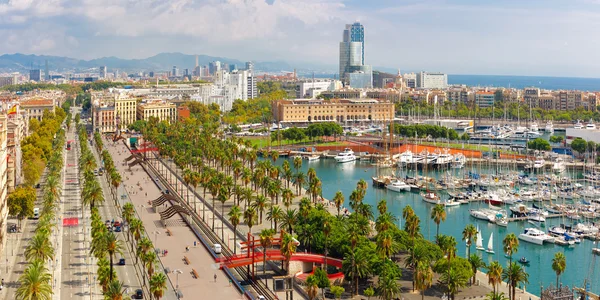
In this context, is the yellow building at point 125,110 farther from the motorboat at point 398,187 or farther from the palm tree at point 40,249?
the palm tree at point 40,249

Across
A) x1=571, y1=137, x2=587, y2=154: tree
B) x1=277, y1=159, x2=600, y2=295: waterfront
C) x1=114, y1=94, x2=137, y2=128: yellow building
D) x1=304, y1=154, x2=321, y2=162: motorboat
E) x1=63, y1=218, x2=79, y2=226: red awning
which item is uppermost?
x1=114, y1=94, x2=137, y2=128: yellow building

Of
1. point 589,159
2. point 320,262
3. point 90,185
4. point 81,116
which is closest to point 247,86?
point 81,116

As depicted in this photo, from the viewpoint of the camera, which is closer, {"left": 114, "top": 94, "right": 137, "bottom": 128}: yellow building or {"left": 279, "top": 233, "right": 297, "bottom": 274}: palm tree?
{"left": 279, "top": 233, "right": 297, "bottom": 274}: palm tree

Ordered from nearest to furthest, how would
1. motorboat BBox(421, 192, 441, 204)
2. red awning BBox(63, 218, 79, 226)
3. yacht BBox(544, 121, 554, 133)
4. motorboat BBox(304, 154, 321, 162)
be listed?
red awning BBox(63, 218, 79, 226), motorboat BBox(421, 192, 441, 204), motorboat BBox(304, 154, 321, 162), yacht BBox(544, 121, 554, 133)

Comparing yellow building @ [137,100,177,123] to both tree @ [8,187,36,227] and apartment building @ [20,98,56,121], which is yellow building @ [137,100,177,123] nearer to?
apartment building @ [20,98,56,121]

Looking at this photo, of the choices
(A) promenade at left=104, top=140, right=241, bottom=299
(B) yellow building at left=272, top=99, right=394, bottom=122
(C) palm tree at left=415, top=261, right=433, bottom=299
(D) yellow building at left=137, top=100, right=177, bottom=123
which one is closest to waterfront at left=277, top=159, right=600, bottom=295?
(C) palm tree at left=415, top=261, right=433, bottom=299

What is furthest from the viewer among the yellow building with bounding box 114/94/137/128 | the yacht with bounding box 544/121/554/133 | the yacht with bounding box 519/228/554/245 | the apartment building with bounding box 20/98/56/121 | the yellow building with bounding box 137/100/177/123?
the yellow building with bounding box 137/100/177/123

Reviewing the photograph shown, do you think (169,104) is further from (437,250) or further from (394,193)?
(437,250)
